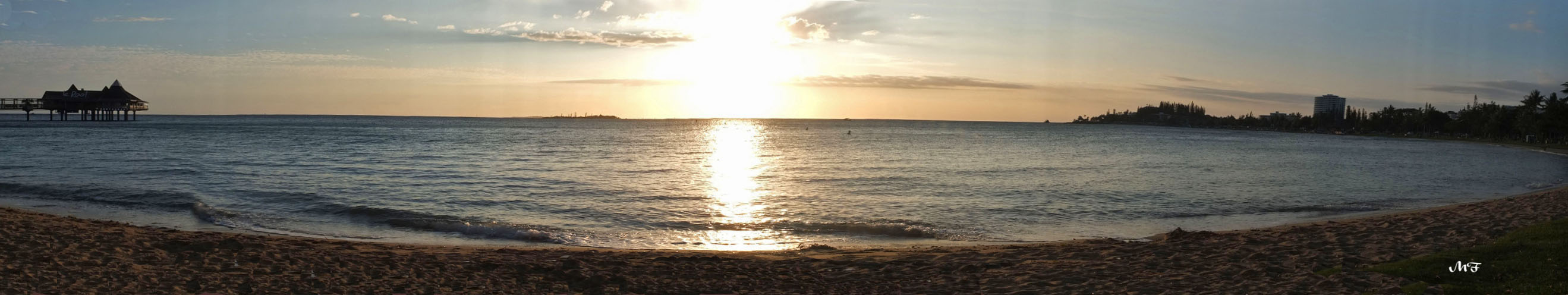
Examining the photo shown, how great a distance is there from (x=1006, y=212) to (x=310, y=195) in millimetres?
19046

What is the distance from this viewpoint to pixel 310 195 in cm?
2403

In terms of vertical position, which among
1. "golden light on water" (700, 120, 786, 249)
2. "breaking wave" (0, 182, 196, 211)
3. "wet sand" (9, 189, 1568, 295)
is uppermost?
"wet sand" (9, 189, 1568, 295)

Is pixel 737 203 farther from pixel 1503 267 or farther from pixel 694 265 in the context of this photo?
pixel 1503 267

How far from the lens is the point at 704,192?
2691 centimetres

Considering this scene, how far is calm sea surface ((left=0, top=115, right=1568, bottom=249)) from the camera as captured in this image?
18031 mm

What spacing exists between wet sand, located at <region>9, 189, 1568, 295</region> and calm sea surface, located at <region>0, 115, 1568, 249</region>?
2920 mm

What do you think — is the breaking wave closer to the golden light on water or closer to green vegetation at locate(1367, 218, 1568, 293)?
the golden light on water

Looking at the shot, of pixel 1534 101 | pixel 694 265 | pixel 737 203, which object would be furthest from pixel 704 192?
pixel 1534 101

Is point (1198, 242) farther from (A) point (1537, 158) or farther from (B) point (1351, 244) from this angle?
(A) point (1537, 158)

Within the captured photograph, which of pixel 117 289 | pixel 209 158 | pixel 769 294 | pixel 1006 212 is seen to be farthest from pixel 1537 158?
pixel 209 158

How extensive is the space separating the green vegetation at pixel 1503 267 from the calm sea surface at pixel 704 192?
21.8 feet

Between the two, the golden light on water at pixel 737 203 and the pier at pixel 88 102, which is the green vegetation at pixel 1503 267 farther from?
the pier at pixel 88 102

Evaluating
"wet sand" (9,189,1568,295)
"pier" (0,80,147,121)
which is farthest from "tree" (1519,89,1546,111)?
"pier" (0,80,147,121)

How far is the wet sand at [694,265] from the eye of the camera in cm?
996
